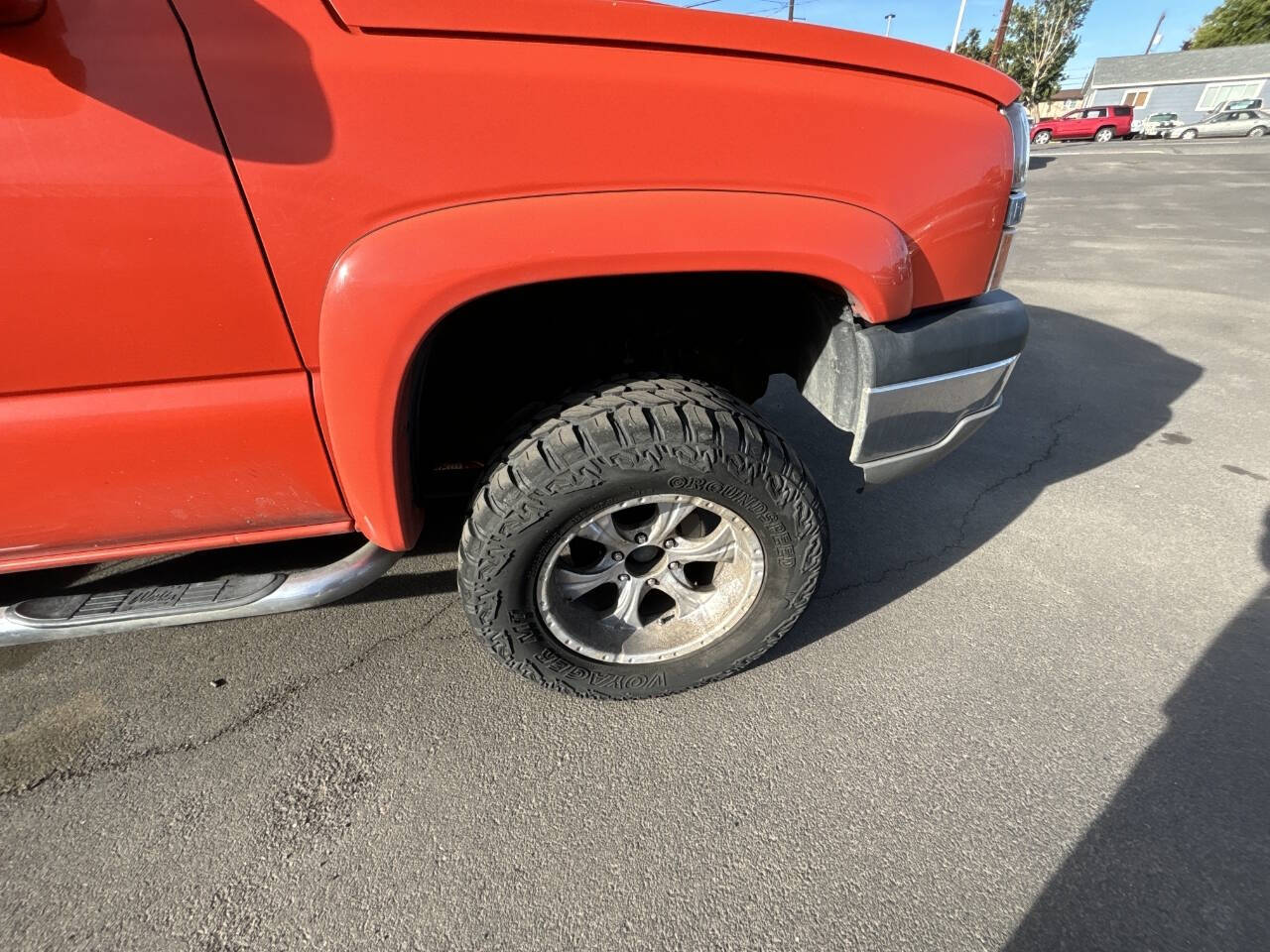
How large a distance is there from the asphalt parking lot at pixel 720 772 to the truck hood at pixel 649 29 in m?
1.75

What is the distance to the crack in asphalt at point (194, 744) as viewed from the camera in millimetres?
1722

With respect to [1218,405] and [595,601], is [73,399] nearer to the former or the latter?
[595,601]

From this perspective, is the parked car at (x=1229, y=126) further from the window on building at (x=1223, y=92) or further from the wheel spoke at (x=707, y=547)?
the wheel spoke at (x=707, y=547)

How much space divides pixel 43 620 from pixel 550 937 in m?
1.50

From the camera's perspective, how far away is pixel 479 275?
1308 mm

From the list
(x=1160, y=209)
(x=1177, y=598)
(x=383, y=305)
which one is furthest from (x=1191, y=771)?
(x=1160, y=209)

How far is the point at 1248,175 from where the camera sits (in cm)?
1396

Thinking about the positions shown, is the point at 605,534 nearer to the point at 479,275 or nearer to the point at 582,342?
the point at 582,342

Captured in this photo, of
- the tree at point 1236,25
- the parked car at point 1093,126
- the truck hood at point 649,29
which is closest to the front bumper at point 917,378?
the truck hood at point 649,29

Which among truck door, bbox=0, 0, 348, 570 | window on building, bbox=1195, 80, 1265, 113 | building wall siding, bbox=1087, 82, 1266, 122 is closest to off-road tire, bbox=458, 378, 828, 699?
truck door, bbox=0, 0, 348, 570

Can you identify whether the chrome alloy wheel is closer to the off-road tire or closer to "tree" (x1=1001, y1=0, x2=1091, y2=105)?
the off-road tire

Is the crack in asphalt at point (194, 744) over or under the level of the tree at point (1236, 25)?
under

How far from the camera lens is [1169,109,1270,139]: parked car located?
27.8 m

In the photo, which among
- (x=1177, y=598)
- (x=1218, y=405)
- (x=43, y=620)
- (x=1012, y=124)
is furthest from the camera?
(x=1218, y=405)
